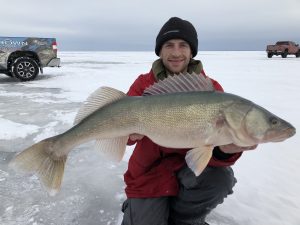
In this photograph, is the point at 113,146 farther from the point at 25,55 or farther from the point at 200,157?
the point at 25,55

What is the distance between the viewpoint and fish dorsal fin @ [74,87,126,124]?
7.82 ft

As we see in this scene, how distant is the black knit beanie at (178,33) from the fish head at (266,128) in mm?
1122

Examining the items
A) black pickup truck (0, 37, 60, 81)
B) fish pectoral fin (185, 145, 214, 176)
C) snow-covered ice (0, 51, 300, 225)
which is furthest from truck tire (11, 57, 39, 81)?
fish pectoral fin (185, 145, 214, 176)

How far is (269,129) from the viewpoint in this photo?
2059mm

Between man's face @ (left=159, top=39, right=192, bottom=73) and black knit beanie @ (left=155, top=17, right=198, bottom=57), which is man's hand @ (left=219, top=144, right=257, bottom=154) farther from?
black knit beanie @ (left=155, top=17, right=198, bottom=57)

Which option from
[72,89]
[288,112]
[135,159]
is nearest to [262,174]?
[135,159]

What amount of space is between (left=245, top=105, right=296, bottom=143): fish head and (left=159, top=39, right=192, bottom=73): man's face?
0.96 meters

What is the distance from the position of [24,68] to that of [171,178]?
10.2 meters

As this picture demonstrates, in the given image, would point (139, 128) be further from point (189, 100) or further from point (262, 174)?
point (262, 174)

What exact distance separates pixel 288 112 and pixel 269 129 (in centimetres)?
469

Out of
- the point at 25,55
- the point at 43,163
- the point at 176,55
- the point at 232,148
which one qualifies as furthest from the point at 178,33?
the point at 25,55

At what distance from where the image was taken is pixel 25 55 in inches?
459

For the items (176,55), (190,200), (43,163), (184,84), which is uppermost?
(176,55)

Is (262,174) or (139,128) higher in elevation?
(139,128)
